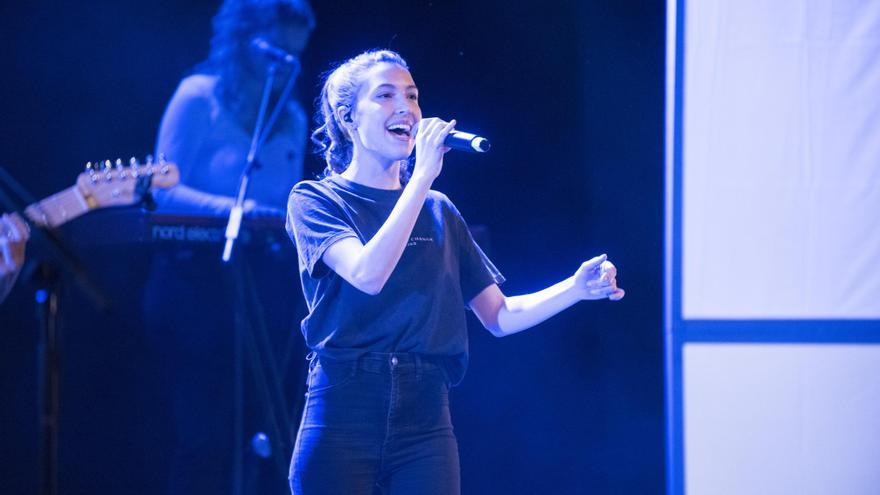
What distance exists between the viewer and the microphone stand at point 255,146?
3160 millimetres

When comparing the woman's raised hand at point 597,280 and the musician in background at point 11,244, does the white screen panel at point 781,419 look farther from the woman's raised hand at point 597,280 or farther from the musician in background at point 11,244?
the musician in background at point 11,244

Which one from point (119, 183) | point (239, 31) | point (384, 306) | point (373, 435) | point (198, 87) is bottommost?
point (373, 435)

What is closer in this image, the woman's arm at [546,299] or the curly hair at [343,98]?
the woman's arm at [546,299]

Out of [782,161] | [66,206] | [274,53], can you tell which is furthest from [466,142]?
[66,206]

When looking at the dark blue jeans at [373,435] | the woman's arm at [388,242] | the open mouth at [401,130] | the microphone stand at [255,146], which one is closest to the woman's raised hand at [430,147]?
the woman's arm at [388,242]

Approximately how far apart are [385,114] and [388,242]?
0.46 metres

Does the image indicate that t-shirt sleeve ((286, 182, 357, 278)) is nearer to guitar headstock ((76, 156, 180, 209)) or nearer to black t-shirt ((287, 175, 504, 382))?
black t-shirt ((287, 175, 504, 382))

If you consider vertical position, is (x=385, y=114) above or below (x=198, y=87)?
below

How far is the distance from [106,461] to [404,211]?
96.9 inches

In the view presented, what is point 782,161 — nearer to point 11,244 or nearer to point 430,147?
point 430,147

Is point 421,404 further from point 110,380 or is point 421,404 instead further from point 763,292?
point 110,380

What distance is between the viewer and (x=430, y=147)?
220cm

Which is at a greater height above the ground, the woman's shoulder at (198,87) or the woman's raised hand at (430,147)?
the woman's shoulder at (198,87)

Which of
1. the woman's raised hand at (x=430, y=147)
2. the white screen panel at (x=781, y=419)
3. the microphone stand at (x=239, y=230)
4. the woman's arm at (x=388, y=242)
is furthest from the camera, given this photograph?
the microphone stand at (x=239, y=230)
